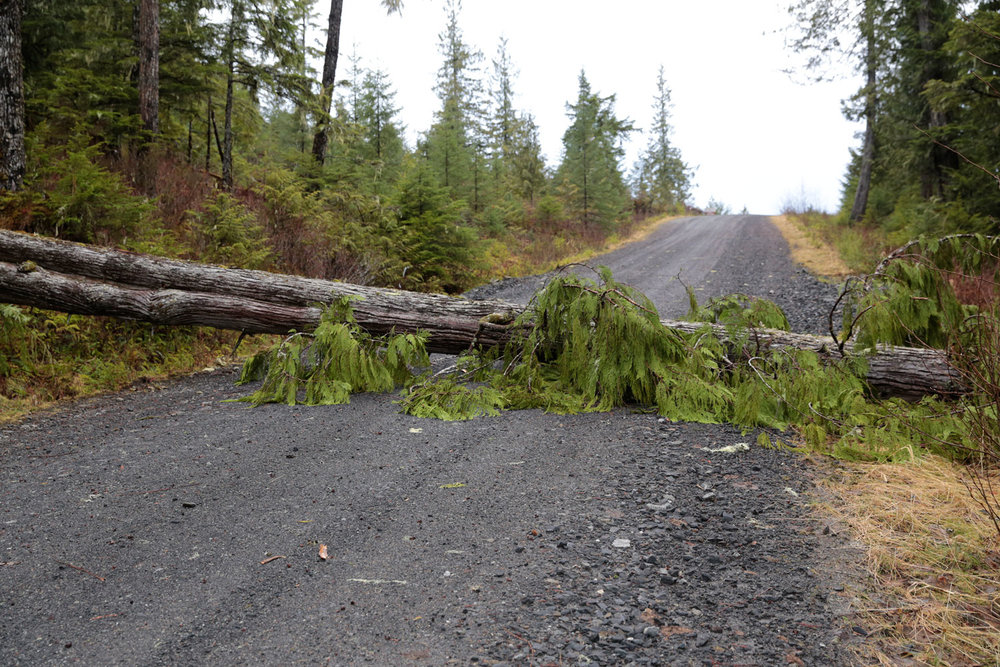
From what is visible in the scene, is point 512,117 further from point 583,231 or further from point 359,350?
point 359,350

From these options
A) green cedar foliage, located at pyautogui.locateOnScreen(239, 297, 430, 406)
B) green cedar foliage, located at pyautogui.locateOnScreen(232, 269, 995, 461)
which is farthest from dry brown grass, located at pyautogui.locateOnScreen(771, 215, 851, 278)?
green cedar foliage, located at pyautogui.locateOnScreen(239, 297, 430, 406)

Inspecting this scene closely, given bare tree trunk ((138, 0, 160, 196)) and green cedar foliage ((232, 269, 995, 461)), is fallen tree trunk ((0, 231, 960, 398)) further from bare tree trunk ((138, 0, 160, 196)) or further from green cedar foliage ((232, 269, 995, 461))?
bare tree trunk ((138, 0, 160, 196))

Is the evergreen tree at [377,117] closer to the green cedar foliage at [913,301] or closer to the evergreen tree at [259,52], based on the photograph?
the evergreen tree at [259,52]

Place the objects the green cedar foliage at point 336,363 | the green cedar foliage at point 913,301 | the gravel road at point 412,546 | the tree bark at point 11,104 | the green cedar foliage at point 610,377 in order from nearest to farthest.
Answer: the gravel road at point 412,546, the green cedar foliage at point 610,377, the green cedar foliage at point 913,301, the green cedar foliage at point 336,363, the tree bark at point 11,104

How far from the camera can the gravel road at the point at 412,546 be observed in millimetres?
2162

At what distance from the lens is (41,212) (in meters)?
7.15

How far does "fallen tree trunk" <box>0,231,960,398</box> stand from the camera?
5988 millimetres

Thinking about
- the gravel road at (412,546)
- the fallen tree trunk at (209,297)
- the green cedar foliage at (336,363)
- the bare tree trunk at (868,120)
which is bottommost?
the gravel road at (412,546)

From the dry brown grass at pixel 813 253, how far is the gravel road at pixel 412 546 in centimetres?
1155

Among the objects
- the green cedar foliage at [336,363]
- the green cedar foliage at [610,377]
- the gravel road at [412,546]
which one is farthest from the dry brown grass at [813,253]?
the gravel road at [412,546]

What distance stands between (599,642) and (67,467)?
3757mm

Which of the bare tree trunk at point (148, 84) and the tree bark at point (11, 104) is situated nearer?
the tree bark at point (11, 104)

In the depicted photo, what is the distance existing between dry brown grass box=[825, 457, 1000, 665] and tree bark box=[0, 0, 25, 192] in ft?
33.2

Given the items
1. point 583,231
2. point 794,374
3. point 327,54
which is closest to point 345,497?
point 794,374
